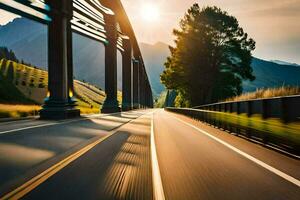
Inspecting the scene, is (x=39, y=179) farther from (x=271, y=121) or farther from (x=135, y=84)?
(x=135, y=84)

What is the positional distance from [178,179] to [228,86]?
190 feet

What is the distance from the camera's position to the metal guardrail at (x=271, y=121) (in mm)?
11117

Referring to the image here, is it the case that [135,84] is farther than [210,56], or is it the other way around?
[135,84]

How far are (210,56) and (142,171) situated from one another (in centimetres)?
5424

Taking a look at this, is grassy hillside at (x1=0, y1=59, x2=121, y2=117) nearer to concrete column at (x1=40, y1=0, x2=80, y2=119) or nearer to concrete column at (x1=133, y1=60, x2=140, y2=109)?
concrete column at (x1=133, y1=60, x2=140, y2=109)

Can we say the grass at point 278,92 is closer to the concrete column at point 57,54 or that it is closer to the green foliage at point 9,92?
the concrete column at point 57,54

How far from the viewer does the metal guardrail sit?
11117 millimetres

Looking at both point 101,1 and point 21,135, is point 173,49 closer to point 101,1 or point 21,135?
point 101,1

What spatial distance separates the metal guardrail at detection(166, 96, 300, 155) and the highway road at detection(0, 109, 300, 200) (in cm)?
47

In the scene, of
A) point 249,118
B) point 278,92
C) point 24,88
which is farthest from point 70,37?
point 24,88

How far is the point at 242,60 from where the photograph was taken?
6350 cm

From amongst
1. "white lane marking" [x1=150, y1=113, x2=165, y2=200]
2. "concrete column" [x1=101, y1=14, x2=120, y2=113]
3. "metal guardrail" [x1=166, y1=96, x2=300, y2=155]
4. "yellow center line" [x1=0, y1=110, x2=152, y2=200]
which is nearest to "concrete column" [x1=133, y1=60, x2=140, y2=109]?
"concrete column" [x1=101, y1=14, x2=120, y2=113]

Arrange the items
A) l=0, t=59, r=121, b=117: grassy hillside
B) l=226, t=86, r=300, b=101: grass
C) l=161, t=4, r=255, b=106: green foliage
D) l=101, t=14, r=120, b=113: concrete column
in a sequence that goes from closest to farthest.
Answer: l=226, t=86, r=300, b=101: grass < l=101, t=14, r=120, b=113: concrete column < l=161, t=4, r=255, b=106: green foliage < l=0, t=59, r=121, b=117: grassy hillside

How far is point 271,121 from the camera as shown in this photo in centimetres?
1264
